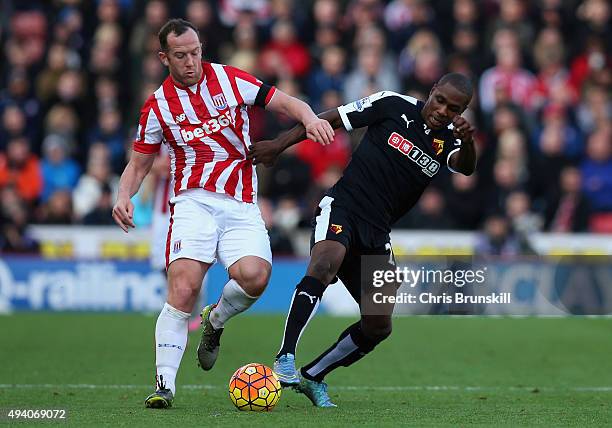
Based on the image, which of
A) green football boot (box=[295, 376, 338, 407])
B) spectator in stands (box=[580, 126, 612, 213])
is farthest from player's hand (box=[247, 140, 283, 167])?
spectator in stands (box=[580, 126, 612, 213])

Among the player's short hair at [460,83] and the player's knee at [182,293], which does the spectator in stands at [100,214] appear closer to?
the player's knee at [182,293]

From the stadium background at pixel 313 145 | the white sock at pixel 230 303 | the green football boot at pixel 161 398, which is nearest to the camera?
the green football boot at pixel 161 398

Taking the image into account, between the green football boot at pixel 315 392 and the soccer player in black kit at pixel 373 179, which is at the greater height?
the soccer player in black kit at pixel 373 179

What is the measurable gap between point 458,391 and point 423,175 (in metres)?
1.85

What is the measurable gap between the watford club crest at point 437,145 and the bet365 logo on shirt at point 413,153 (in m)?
0.07

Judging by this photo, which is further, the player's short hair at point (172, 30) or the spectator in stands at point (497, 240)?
the spectator in stands at point (497, 240)

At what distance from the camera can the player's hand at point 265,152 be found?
26.3ft

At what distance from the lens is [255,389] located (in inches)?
299

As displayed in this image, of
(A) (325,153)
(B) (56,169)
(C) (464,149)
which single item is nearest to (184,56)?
(C) (464,149)

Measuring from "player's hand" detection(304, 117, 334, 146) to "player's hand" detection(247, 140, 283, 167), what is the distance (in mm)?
268

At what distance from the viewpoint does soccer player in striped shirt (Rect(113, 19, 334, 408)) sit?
7969 mm

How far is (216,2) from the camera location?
19.5 metres

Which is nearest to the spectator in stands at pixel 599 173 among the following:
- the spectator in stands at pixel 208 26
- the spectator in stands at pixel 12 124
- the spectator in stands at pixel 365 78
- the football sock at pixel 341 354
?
the spectator in stands at pixel 365 78

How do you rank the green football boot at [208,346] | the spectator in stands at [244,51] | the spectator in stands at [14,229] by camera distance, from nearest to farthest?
the green football boot at [208,346], the spectator in stands at [14,229], the spectator in stands at [244,51]
